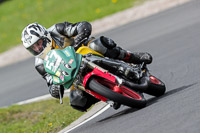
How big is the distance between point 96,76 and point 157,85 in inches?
52.1

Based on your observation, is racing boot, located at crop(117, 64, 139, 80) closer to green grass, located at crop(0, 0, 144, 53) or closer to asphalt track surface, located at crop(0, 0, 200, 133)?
asphalt track surface, located at crop(0, 0, 200, 133)

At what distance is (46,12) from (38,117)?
14.9 m

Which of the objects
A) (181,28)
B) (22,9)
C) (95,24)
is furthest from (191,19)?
(22,9)

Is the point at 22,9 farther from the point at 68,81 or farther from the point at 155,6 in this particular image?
the point at 68,81

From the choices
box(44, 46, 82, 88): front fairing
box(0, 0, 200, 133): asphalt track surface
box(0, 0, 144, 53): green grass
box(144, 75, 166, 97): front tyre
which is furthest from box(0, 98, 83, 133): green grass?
box(0, 0, 144, 53): green grass

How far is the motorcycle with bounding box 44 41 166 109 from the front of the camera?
6312 millimetres

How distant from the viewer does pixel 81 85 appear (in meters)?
6.61

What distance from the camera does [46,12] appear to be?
23.8m

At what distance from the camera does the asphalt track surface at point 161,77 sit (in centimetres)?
561

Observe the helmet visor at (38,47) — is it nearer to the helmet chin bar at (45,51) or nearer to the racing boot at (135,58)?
the helmet chin bar at (45,51)

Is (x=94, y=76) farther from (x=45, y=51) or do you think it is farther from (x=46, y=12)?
(x=46, y=12)

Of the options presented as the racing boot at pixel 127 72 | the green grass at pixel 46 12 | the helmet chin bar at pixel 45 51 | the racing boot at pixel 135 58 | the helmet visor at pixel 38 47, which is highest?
the helmet visor at pixel 38 47

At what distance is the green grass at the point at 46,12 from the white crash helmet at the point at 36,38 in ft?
39.1

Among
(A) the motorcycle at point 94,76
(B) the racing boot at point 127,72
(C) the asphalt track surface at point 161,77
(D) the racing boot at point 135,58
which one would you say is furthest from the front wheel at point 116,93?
(D) the racing boot at point 135,58
